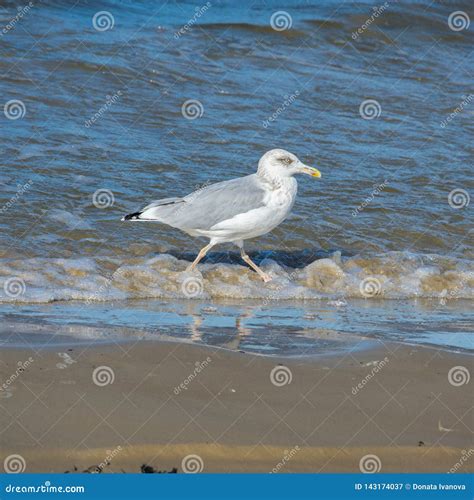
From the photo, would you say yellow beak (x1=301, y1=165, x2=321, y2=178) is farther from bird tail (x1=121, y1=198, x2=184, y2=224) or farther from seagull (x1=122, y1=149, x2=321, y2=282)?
bird tail (x1=121, y1=198, x2=184, y2=224)

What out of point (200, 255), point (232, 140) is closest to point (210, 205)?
point (200, 255)

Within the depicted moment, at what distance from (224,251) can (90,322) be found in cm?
293

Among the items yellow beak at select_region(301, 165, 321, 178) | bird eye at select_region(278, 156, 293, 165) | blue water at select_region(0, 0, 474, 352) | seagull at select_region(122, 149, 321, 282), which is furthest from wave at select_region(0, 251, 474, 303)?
bird eye at select_region(278, 156, 293, 165)

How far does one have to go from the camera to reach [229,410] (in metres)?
5.30

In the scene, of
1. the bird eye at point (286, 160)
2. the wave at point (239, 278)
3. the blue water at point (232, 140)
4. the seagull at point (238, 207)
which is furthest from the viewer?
the bird eye at point (286, 160)

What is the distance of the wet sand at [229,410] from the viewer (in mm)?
4840

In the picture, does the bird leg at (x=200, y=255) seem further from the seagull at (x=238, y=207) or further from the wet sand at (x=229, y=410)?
the wet sand at (x=229, y=410)

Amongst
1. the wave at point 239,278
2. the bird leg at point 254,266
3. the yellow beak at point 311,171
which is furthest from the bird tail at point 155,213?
the yellow beak at point 311,171

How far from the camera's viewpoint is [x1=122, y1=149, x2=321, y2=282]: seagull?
8734 mm

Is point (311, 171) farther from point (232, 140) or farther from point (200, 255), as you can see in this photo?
point (232, 140)

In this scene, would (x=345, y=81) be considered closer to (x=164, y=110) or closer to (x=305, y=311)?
(x=164, y=110)

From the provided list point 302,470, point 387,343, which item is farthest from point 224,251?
point 302,470

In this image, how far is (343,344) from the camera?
21.5ft

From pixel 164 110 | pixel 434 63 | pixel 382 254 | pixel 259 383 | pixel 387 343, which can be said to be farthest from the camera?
pixel 434 63
